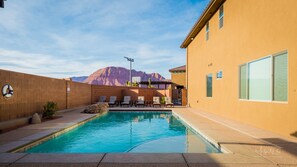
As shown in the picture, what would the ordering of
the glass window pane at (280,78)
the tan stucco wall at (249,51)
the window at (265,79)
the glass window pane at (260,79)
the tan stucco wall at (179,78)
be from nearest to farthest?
1. the tan stucco wall at (249,51)
2. the glass window pane at (280,78)
3. the window at (265,79)
4. the glass window pane at (260,79)
5. the tan stucco wall at (179,78)

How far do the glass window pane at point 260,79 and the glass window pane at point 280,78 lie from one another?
0.25 metres

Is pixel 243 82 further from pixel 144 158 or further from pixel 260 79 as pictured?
pixel 144 158

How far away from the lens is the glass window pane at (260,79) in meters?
6.49

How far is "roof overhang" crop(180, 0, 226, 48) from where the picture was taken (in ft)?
34.2

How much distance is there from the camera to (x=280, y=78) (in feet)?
19.4

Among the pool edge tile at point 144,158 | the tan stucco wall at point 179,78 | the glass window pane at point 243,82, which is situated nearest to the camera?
the pool edge tile at point 144,158

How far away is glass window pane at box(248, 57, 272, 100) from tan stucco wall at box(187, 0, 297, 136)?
246 mm

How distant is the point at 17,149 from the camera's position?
455cm

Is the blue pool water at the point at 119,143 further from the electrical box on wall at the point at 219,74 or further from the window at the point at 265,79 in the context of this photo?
the electrical box on wall at the point at 219,74

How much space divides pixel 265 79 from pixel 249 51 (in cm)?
143

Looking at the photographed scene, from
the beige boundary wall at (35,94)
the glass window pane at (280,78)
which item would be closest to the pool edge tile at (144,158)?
the glass window pane at (280,78)

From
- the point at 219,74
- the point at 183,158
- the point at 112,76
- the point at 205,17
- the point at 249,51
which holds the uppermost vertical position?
the point at 112,76

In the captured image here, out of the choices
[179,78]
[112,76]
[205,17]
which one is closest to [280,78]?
[205,17]

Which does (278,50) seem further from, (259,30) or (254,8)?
(254,8)
